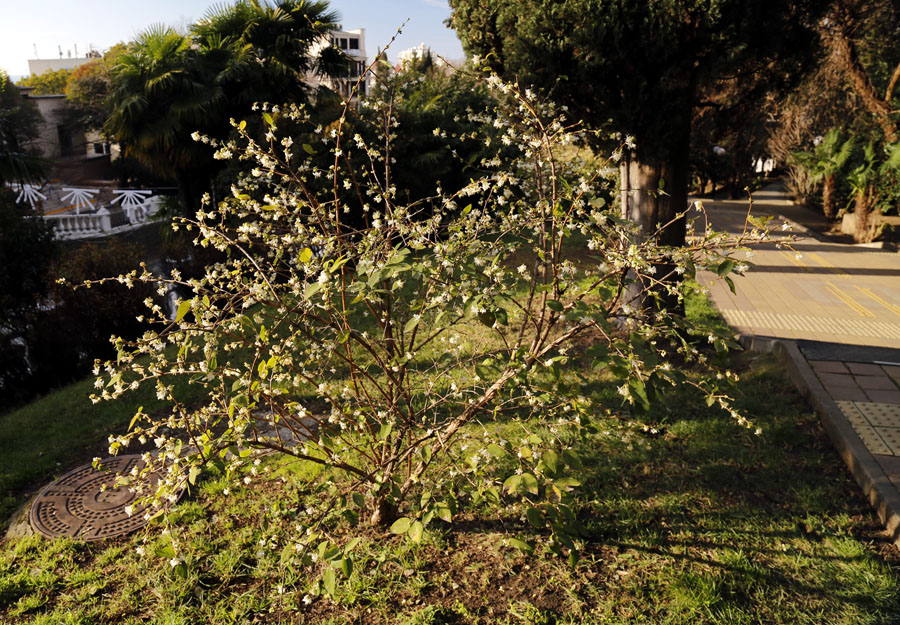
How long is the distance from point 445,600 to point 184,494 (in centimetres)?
203

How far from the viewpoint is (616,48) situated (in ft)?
16.1

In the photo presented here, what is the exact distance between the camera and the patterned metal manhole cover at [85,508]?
3518mm

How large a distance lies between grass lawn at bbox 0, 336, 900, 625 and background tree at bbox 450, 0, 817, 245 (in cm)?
233

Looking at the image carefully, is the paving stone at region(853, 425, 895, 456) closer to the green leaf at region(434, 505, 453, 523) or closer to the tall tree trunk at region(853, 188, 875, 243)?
the green leaf at region(434, 505, 453, 523)

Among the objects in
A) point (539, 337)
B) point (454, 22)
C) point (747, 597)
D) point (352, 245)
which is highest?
point (454, 22)

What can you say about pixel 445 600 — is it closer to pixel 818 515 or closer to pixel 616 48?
pixel 818 515

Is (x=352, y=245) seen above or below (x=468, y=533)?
above

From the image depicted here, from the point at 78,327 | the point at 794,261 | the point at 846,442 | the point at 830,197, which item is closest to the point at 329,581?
the point at 846,442

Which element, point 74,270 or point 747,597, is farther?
point 74,270

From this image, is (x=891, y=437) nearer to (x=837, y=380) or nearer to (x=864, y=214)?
(x=837, y=380)

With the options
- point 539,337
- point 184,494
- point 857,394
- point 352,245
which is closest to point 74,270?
point 184,494

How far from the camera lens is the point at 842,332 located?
6.88 m

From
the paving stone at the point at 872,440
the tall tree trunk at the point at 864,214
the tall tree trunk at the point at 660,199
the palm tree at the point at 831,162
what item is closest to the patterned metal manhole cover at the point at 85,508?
the tall tree trunk at the point at 660,199

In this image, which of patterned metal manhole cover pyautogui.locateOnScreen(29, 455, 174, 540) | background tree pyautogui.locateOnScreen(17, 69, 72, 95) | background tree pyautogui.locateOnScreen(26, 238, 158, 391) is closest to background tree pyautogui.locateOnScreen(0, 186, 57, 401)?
background tree pyautogui.locateOnScreen(26, 238, 158, 391)
